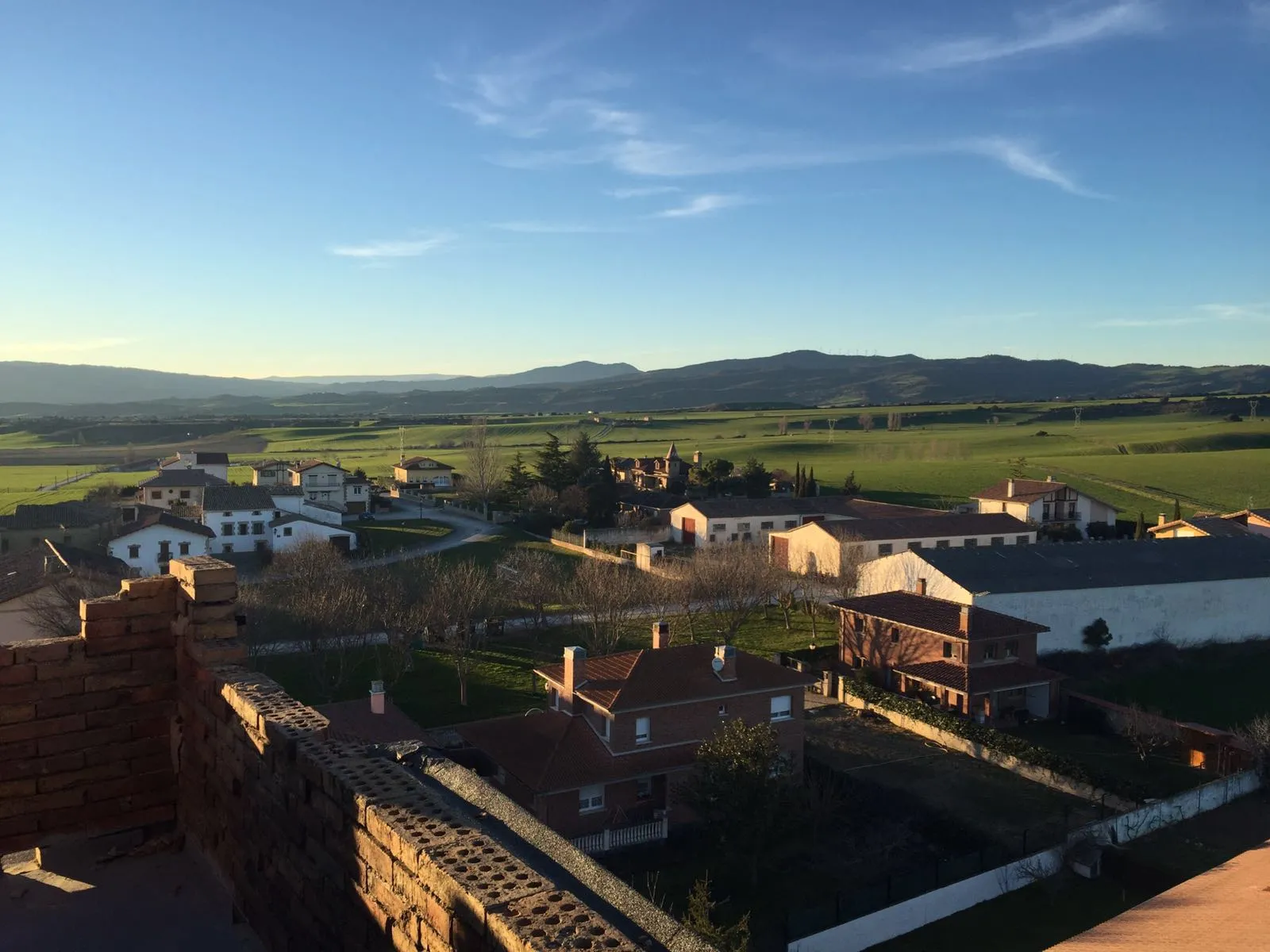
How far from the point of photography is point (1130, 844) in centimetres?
2223

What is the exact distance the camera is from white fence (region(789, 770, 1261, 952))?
1800 cm

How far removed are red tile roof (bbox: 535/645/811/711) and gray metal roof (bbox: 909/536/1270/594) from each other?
1362 cm

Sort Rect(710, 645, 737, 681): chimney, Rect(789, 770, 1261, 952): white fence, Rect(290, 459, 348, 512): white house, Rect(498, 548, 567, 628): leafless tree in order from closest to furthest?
Rect(789, 770, 1261, 952): white fence, Rect(710, 645, 737, 681): chimney, Rect(498, 548, 567, 628): leafless tree, Rect(290, 459, 348, 512): white house

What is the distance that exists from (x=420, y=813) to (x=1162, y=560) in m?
42.9

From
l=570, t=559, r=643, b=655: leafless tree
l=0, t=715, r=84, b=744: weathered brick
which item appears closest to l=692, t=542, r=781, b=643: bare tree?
l=570, t=559, r=643, b=655: leafless tree

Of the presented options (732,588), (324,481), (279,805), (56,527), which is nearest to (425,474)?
(324,481)

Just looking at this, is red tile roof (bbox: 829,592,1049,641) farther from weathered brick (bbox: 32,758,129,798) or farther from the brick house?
weathered brick (bbox: 32,758,129,798)

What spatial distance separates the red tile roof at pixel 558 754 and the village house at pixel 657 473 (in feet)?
175

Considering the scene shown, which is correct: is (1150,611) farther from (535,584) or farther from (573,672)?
(573,672)

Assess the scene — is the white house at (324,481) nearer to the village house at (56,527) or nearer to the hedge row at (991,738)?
the village house at (56,527)

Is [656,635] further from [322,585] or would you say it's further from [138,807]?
[138,807]

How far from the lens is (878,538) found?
1964 inches

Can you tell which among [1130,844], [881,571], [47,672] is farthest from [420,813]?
[881,571]

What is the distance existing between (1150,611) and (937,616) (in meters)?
11.1
